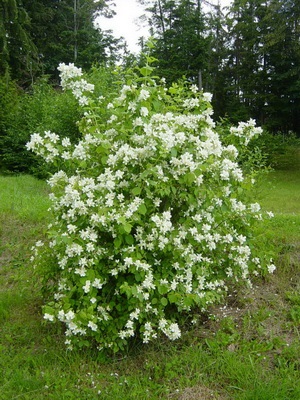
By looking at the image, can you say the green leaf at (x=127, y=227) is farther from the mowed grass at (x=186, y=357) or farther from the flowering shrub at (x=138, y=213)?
the mowed grass at (x=186, y=357)

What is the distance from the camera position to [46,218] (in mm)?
5371

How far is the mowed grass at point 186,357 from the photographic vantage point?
281 centimetres

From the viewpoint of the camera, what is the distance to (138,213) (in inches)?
110

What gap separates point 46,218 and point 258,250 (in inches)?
116

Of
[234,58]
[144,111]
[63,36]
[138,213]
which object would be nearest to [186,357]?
[138,213]

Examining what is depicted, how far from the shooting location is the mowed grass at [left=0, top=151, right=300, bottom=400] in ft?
9.22

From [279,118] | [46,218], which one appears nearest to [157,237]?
[46,218]

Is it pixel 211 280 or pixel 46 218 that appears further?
pixel 46 218

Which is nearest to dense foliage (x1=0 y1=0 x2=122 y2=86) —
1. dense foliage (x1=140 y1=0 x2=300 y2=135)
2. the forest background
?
the forest background

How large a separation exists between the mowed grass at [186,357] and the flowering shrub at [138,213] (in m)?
0.24

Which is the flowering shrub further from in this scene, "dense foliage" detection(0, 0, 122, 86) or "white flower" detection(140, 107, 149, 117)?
"dense foliage" detection(0, 0, 122, 86)

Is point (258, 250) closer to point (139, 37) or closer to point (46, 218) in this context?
point (46, 218)

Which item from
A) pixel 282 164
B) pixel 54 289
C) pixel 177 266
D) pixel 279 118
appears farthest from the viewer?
pixel 279 118

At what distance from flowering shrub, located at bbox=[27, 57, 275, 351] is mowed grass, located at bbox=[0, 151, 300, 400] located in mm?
242
